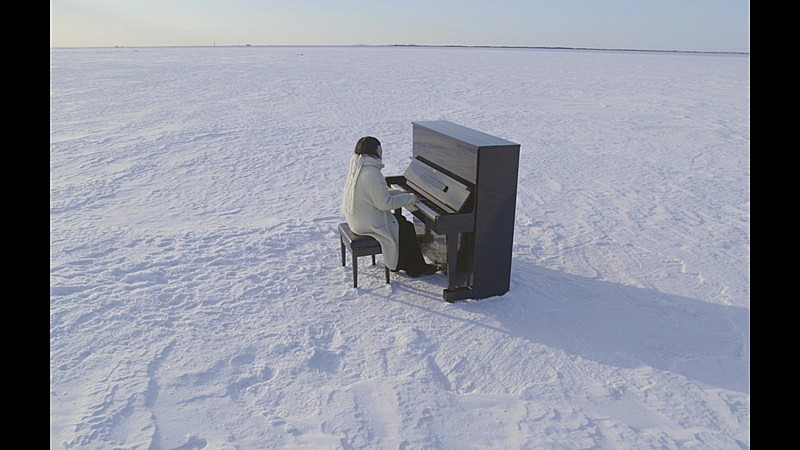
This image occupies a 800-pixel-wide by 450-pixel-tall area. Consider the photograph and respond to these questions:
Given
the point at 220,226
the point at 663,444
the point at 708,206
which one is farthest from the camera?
the point at 708,206

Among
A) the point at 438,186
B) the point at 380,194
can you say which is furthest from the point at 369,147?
the point at 438,186

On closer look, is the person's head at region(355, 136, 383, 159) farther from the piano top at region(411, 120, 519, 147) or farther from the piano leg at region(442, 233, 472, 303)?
the piano leg at region(442, 233, 472, 303)

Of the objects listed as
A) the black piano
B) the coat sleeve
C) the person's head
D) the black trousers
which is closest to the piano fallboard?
the black piano

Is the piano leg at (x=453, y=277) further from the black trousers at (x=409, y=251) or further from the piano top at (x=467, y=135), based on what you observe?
the piano top at (x=467, y=135)

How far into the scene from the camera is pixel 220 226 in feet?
21.2

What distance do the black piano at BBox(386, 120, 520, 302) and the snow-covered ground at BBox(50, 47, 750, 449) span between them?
246 millimetres

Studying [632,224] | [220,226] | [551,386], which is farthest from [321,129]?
[551,386]

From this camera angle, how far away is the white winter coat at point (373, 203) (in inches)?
180

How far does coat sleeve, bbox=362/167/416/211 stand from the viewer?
4552 millimetres

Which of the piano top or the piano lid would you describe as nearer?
the piano top

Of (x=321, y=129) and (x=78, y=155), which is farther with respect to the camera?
(x=321, y=129)
